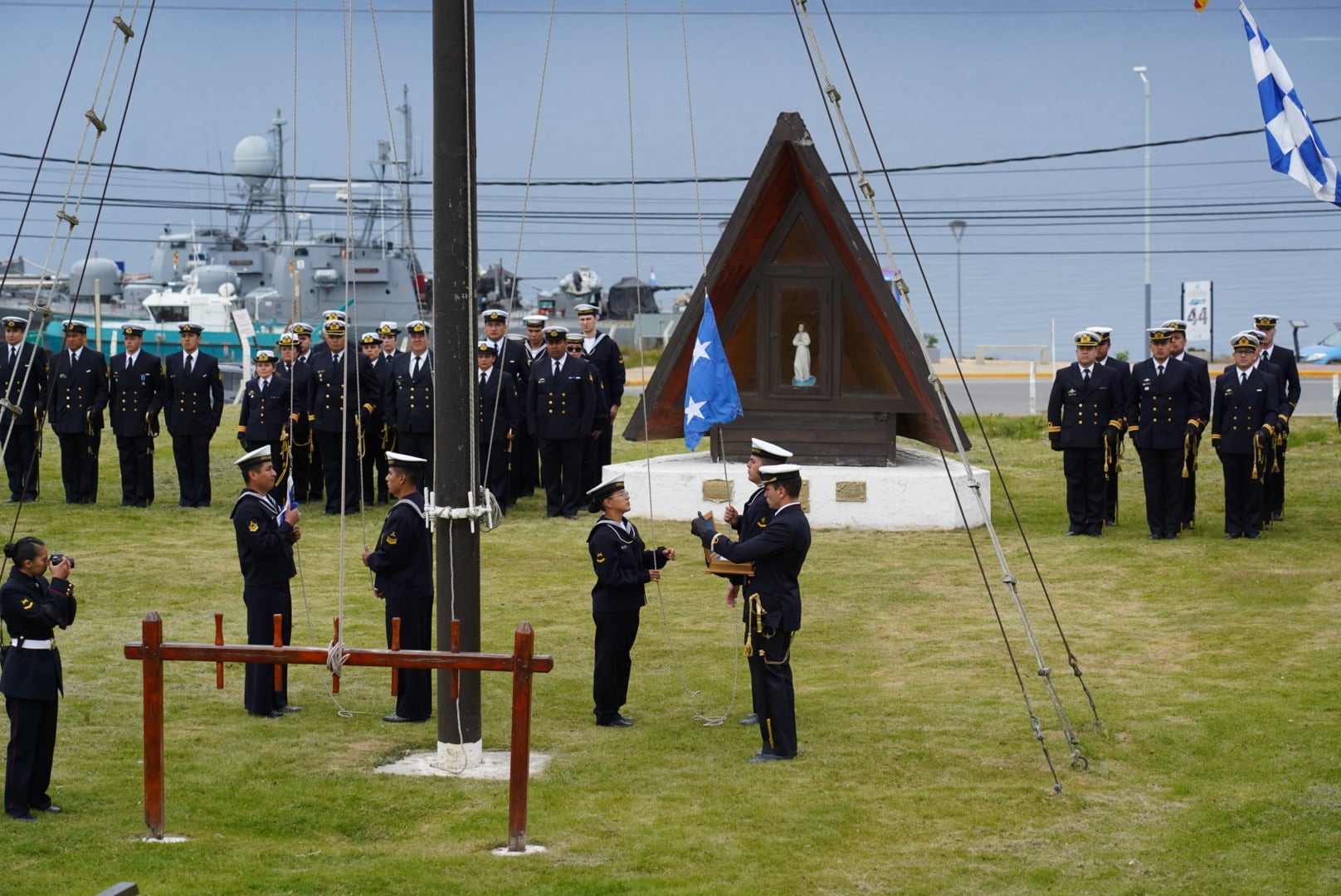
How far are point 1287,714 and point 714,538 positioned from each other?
350 centimetres

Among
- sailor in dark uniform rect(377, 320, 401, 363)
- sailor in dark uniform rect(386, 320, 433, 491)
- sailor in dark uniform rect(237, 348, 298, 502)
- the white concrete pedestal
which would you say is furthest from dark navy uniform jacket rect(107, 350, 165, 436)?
the white concrete pedestal

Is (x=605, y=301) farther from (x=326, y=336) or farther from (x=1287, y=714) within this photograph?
(x=1287, y=714)

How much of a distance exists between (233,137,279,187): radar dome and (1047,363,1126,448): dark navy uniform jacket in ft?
158

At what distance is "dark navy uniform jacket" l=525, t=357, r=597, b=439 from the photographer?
1703 cm

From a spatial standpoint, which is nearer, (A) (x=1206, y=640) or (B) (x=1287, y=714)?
(B) (x=1287, y=714)

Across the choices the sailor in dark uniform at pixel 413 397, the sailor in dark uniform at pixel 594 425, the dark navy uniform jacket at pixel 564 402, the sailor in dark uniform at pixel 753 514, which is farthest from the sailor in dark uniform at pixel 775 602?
the sailor in dark uniform at pixel 413 397

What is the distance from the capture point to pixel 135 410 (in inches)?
699

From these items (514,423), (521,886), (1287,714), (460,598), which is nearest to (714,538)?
(460,598)

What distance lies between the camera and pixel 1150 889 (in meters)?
6.68

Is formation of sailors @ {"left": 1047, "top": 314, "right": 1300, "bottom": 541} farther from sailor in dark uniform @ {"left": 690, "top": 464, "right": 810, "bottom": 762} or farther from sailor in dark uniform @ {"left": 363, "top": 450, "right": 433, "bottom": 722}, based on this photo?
sailor in dark uniform @ {"left": 363, "top": 450, "right": 433, "bottom": 722}

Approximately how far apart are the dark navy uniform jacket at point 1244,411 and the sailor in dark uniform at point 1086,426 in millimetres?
938

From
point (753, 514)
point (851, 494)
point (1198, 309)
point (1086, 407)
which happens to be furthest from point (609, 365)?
point (1198, 309)

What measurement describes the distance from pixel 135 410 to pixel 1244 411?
11536mm

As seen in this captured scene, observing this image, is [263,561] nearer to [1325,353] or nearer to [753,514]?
[753,514]
